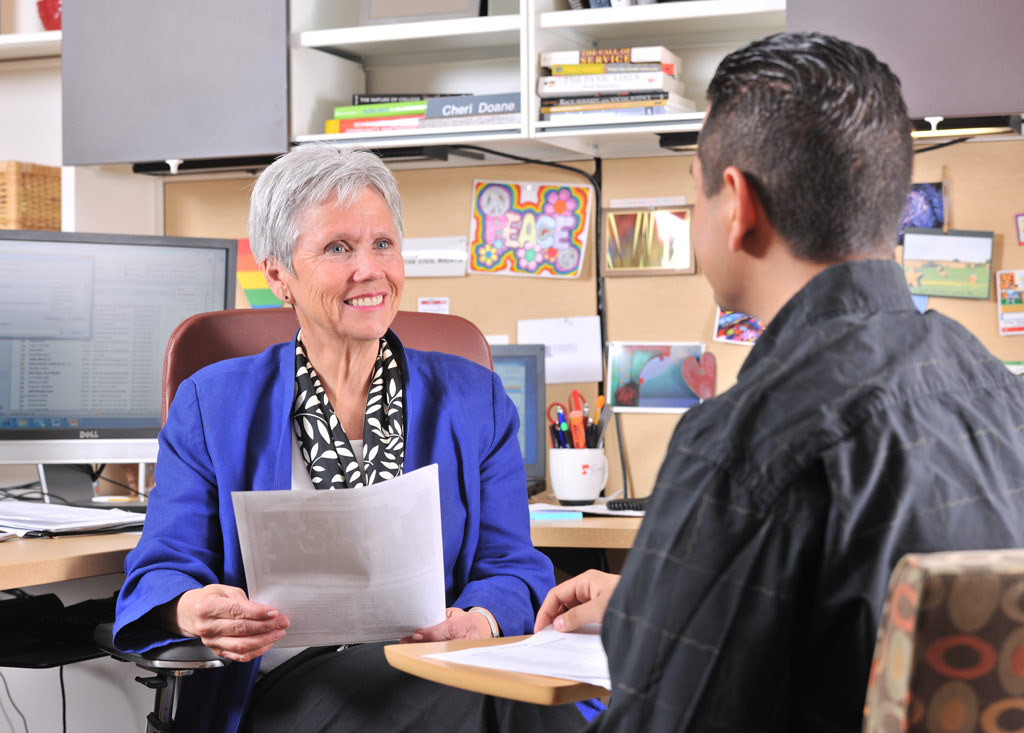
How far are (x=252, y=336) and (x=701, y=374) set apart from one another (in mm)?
891

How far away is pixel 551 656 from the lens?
2.85 feet

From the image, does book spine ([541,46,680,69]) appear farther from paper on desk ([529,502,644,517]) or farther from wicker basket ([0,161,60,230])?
wicker basket ([0,161,60,230])

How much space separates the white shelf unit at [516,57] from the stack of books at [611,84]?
20mm

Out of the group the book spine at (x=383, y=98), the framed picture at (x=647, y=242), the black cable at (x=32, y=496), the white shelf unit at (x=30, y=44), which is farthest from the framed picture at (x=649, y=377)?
the white shelf unit at (x=30, y=44)

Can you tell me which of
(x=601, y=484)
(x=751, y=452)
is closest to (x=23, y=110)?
(x=601, y=484)

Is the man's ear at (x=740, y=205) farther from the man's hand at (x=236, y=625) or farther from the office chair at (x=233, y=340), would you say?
the office chair at (x=233, y=340)

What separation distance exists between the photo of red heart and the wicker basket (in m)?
1.33

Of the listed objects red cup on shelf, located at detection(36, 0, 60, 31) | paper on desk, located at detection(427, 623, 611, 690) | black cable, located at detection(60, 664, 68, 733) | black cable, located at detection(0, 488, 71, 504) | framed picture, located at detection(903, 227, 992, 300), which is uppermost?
red cup on shelf, located at detection(36, 0, 60, 31)

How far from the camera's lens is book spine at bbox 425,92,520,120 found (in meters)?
1.93

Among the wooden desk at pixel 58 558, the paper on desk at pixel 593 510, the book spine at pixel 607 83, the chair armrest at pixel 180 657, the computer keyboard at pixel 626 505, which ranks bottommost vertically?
the chair armrest at pixel 180 657

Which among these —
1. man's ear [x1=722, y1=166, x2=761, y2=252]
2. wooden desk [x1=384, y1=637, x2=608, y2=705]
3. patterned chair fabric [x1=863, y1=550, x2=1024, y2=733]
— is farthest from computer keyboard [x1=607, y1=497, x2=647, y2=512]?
patterned chair fabric [x1=863, y1=550, x2=1024, y2=733]

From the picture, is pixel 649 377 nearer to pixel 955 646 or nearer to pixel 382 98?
pixel 382 98

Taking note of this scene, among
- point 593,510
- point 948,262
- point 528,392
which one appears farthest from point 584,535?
point 948,262

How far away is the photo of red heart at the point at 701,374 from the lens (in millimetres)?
2072
